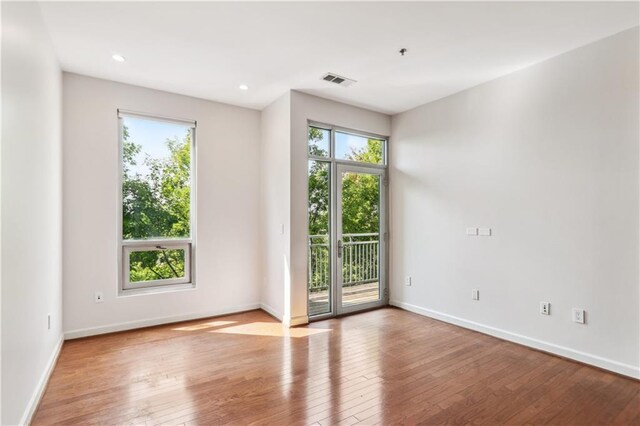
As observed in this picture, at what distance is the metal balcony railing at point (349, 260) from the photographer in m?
4.29

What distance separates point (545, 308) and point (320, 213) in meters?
2.69

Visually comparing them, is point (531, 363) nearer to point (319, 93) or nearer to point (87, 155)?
point (319, 93)

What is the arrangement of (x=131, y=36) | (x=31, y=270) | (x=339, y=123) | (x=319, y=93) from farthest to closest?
(x=339, y=123)
(x=319, y=93)
(x=131, y=36)
(x=31, y=270)

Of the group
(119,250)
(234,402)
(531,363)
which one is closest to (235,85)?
(119,250)

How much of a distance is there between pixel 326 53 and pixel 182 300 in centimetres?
339

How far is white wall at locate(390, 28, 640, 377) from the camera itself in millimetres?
2713

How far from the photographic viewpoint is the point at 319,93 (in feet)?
13.4

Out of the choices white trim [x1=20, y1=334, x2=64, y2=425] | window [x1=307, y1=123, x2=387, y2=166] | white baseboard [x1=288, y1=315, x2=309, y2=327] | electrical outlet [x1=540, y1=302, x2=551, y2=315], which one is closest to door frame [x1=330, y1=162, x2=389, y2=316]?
window [x1=307, y1=123, x2=387, y2=166]

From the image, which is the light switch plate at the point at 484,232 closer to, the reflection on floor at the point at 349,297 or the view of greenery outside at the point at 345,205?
the view of greenery outside at the point at 345,205

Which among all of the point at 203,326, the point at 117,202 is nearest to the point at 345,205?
the point at 203,326

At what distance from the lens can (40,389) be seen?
2.35 metres

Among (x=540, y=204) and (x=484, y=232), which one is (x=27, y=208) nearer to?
(x=484, y=232)

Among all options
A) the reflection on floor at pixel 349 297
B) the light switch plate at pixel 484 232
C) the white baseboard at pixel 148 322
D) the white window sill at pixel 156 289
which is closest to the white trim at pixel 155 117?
the white window sill at pixel 156 289

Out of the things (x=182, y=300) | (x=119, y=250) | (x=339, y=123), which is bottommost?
(x=182, y=300)
